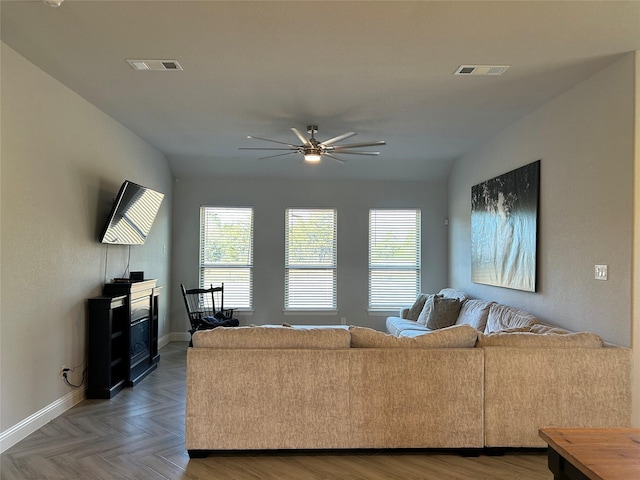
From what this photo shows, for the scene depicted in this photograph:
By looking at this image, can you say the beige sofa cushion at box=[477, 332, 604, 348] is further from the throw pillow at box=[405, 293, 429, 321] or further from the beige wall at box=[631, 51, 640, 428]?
the throw pillow at box=[405, 293, 429, 321]

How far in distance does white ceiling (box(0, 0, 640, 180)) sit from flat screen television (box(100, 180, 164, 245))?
813 mm

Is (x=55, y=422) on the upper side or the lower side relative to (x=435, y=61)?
lower

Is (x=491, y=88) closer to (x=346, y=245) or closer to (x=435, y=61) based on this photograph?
(x=435, y=61)

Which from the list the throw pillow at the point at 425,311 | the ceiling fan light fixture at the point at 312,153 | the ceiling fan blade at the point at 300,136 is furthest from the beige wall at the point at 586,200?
the ceiling fan blade at the point at 300,136

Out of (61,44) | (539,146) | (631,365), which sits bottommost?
(631,365)

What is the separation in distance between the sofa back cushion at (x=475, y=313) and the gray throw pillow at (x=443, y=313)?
7 centimetres

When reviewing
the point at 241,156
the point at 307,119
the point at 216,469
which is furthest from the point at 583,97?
the point at 241,156

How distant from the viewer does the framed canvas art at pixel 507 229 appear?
4.25 m

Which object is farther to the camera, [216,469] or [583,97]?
[583,97]

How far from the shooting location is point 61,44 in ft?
9.61

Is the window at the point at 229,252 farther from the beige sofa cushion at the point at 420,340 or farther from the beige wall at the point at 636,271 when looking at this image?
the beige wall at the point at 636,271

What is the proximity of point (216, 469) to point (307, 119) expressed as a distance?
10.9 ft

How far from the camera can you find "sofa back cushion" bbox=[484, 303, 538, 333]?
3.92 meters

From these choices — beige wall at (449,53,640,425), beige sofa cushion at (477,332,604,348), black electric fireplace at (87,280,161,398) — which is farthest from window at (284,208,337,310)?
beige sofa cushion at (477,332,604,348)
